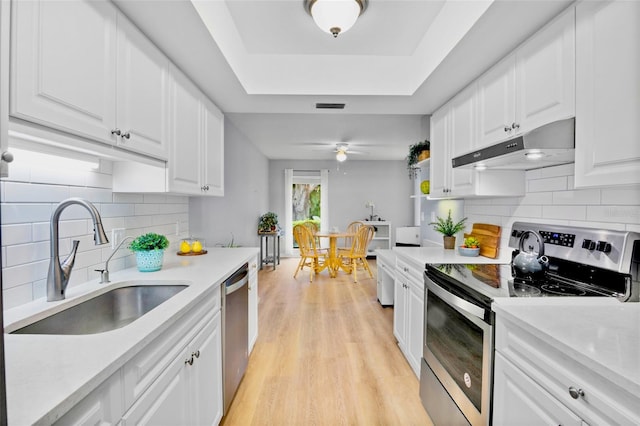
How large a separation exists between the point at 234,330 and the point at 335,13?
6.26 ft

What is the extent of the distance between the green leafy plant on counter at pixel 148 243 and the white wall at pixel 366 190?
577 centimetres

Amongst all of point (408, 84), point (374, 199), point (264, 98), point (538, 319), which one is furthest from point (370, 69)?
point (374, 199)

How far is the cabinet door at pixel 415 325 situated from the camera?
2143mm

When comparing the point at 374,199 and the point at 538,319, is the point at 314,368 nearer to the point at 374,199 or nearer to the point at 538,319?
the point at 538,319

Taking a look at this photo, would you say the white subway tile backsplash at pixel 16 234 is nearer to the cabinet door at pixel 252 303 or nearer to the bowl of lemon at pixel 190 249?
the bowl of lemon at pixel 190 249

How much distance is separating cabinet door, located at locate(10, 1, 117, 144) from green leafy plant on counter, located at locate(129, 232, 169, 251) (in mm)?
586

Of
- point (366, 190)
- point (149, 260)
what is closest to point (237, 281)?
point (149, 260)

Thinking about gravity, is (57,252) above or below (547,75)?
below

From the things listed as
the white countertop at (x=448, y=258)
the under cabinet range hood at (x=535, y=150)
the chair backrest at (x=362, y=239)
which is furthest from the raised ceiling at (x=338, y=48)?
the chair backrest at (x=362, y=239)

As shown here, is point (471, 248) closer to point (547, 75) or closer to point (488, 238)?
point (488, 238)

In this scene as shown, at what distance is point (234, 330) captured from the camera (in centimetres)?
198

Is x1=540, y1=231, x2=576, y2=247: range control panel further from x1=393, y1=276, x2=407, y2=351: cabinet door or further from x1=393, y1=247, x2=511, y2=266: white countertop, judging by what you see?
x1=393, y1=276, x2=407, y2=351: cabinet door

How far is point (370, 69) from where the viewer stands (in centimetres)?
251

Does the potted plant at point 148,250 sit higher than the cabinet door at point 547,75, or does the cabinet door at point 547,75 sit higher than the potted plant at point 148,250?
the cabinet door at point 547,75
